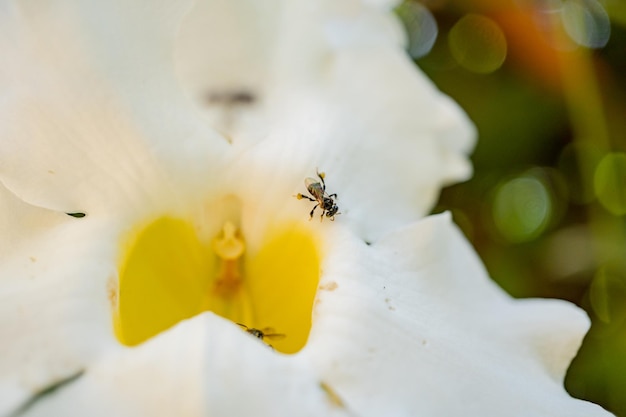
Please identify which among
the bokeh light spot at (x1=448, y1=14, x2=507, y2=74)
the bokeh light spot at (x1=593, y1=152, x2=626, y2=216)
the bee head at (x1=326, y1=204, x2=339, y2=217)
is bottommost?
the bokeh light spot at (x1=593, y1=152, x2=626, y2=216)

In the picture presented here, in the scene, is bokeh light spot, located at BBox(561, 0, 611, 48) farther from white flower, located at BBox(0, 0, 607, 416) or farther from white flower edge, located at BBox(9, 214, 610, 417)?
white flower edge, located at BBox(9, 214, 610, 417)

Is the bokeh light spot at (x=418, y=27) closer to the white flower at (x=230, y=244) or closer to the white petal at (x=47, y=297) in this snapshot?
the white flower at (x=230, y=244)

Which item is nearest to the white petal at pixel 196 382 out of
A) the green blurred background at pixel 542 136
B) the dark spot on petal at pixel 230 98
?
the dark spot on petal at pixel 230 98

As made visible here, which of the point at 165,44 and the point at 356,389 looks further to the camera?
the point at 165,44

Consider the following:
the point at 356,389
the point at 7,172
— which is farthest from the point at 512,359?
the point at 7,172

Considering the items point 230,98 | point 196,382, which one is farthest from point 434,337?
point 230,98

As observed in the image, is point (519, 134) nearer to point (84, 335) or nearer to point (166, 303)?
point (166, 303)

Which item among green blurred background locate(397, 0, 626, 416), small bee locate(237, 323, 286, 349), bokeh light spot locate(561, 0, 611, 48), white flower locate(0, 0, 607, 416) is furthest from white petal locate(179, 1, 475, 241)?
bokeh light spot locate(561, 0, 611, 48)
